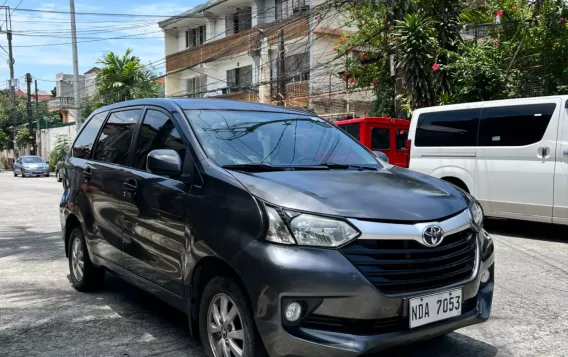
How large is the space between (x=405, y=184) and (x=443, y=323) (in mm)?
851

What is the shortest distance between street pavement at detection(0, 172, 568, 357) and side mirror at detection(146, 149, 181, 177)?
1214 millimetres

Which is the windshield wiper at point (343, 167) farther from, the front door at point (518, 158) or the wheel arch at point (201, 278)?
the front door at point (518, 158)

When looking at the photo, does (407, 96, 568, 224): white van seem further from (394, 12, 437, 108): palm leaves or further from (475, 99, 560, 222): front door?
(394, 12, 437, 108): palm leaves

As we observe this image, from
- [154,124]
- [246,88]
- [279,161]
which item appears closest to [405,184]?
[279,161]

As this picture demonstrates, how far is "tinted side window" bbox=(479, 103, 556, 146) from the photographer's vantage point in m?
7.53

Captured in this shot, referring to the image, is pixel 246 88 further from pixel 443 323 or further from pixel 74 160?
pixel 443 323

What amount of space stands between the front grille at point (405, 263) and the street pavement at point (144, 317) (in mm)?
898

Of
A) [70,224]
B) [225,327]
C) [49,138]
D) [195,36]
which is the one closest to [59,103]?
[49,138]

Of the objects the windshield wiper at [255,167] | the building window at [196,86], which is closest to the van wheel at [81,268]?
the windshield wiper at [255,167]

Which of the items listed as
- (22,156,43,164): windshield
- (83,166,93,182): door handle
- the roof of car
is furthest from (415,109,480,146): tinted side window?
(22,156,43,164): windshield

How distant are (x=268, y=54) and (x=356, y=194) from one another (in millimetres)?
22797

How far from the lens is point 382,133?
46.6 ft

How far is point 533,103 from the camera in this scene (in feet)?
25.1

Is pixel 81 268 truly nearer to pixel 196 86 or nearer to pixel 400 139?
pixel 400 139
